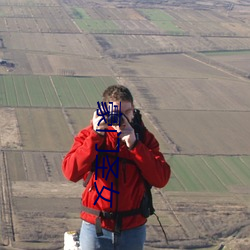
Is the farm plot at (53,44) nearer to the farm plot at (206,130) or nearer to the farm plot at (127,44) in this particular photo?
the farm plot at (127,44)

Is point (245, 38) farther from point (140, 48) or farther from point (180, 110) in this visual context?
point (180, 110)

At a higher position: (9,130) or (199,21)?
(9,130)

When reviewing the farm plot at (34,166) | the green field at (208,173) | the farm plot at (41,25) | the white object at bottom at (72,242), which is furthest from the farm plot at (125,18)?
the white object at bottom at (72,242)

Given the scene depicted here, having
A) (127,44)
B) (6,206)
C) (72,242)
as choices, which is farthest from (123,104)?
(127,44)

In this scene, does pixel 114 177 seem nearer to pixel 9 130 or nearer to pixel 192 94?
pixel 9 130

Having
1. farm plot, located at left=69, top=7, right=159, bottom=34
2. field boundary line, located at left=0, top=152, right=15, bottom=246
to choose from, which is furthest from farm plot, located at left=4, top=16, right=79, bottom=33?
field boundary line, located at left=0, top=152, right=15, bottom=246

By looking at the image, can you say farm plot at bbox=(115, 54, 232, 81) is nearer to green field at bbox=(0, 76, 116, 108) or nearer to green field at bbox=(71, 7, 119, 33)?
green field at bbox=(0, 76, 116, 108)
